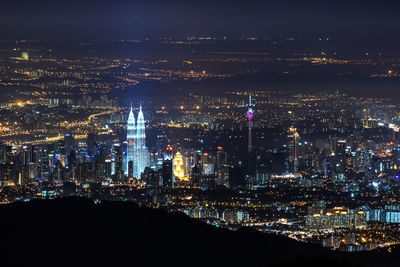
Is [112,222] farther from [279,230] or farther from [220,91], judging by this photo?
[220,91]

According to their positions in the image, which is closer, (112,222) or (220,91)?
(112,222)

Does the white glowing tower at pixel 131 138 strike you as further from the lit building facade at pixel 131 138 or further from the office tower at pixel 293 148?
the office tower at pixel 293 148

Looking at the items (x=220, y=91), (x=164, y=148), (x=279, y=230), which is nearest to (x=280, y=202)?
(x=279, y=230)

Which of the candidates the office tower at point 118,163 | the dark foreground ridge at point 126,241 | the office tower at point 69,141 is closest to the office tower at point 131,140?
the office tower at point 118,163

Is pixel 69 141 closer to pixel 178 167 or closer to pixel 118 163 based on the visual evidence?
pixel 118 163

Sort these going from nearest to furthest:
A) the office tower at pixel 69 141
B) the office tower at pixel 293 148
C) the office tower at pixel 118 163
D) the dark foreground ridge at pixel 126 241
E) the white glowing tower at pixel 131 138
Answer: the dark foreground ridge at pixel 126 241 → the office tower at pixel 118 163 → the white glowing tower at pixel 131 138 → the office tower at pixel 293 148 → the office tower at pixel 69 141
